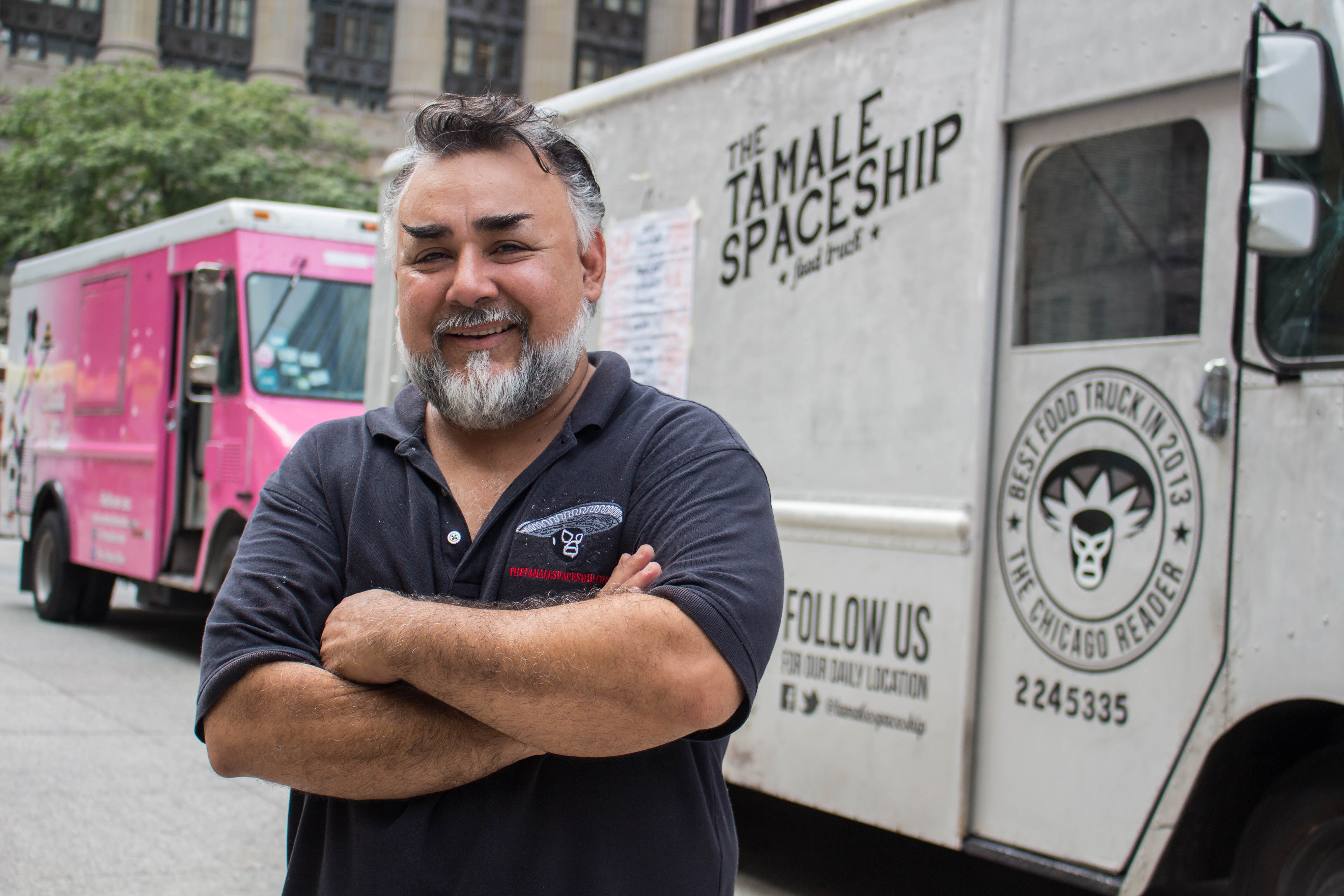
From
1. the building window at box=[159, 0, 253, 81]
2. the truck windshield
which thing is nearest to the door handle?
the truck windshield

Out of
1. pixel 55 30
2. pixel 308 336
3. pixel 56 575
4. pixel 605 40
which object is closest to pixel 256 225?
pixel 308 336

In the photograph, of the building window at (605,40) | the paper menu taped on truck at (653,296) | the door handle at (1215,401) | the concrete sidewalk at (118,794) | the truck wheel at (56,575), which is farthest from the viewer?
the building window at (605,40)

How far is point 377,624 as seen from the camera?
183 centimetres

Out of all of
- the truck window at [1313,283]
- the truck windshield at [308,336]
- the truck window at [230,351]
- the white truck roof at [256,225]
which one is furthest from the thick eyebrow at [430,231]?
the truck window at [230,351]

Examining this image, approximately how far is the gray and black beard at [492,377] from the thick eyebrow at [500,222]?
11 centimetres

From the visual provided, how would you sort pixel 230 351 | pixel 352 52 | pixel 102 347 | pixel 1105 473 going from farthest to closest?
pixel 352 52 → pixel 102 347 → pixel 230 351 → pixel 1105 473

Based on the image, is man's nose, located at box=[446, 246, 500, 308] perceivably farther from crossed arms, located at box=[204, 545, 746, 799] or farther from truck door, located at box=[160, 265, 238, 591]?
truck door, located at box=[160, 265, 238, 591]

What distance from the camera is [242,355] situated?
9.56 metres

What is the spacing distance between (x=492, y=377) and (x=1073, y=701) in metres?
2.49

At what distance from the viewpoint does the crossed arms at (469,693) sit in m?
1.76

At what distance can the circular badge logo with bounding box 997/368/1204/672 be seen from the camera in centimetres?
373

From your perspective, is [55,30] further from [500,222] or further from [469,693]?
[469,693]

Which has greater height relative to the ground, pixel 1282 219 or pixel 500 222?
pixel 1282 219

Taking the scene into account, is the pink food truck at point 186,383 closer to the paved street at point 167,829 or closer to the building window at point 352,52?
the paved street at point 167,829
